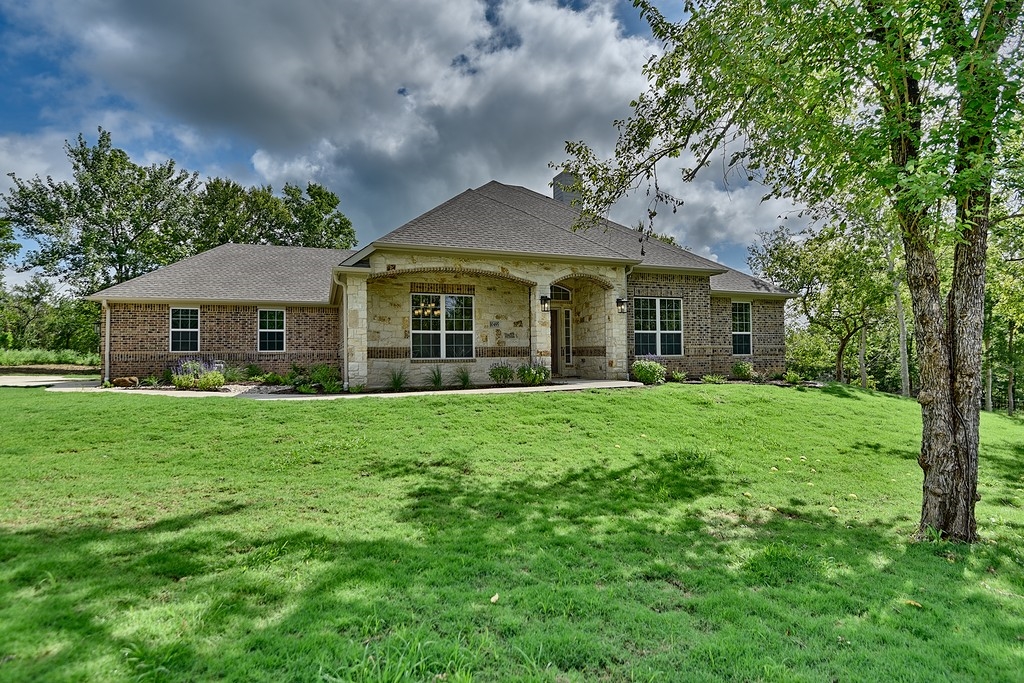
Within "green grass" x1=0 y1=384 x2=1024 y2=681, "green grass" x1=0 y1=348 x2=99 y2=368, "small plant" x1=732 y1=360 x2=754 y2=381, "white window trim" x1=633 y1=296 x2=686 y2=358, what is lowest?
"green grass" x1=0 y1=384 x2=1024 y2=681

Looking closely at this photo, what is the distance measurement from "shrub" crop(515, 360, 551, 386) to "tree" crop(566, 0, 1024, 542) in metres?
7.93

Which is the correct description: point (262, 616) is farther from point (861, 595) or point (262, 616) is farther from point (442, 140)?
point (442, 140)

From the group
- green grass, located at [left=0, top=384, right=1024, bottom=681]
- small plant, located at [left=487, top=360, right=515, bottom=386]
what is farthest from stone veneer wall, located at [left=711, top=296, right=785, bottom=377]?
green grass, located at [left=0, top=384, right=1024, bottom=681]

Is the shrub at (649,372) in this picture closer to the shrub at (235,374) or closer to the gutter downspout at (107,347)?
the shrub at (235,374)

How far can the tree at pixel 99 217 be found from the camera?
1110 inches

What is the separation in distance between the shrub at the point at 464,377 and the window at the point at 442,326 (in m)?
0.48

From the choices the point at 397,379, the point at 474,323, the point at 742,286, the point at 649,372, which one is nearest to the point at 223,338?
the point at 397,379

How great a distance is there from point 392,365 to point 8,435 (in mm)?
7527

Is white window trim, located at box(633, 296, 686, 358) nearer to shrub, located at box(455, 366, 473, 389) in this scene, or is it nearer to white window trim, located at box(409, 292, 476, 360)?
white window trim, located at box(409, 292, 476, 360)

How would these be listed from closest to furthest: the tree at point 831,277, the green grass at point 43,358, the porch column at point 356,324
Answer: the porch column at point 356,324 < the tree at point 831,277 < the green grass at point 43,358

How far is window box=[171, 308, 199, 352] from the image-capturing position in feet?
53.3

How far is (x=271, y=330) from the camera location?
17.2 meters

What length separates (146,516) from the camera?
4742mm

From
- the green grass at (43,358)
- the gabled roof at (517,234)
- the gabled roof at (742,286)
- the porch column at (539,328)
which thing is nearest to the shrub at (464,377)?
the porch column at (539,328)
